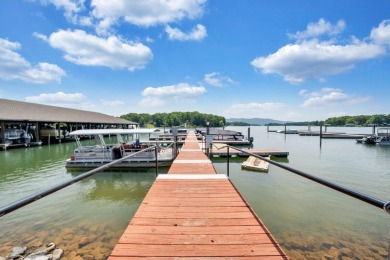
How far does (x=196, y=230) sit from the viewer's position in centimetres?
320

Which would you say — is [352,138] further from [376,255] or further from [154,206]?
[154,206]

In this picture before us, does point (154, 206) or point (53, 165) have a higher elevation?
point (154, 206)

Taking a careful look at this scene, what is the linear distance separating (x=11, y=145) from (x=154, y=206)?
29.2 meters

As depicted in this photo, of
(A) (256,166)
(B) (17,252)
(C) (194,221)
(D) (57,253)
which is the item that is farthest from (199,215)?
(A) (256,166)

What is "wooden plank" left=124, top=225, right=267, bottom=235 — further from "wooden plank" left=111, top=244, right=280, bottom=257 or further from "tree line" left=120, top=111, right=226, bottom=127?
"tree line" left=120, top=111, right=226, bottom=127

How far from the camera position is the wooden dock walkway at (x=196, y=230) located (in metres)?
2.65

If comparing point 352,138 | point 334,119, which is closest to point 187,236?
point 352,138

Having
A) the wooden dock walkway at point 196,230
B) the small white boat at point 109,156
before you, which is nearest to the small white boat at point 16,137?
the small white boat at point 109,156

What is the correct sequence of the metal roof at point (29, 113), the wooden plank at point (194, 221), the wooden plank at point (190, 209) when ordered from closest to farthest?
the wooden plank at point (194, 221), the wooden plank at point (190, 209), the metal roof at point (29, 113)

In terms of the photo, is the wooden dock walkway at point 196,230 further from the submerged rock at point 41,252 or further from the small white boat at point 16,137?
the small white boat at point 16,137

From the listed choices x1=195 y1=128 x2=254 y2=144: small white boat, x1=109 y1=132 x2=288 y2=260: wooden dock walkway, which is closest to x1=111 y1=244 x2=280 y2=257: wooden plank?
x1=109 y1=132 x2=288 y2=260: wooden dock walkway

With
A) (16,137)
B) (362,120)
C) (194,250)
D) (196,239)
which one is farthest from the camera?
(362,120)

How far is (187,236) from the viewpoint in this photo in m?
3.03

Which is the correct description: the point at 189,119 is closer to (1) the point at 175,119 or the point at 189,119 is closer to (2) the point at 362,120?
(1) the point at 175,119
